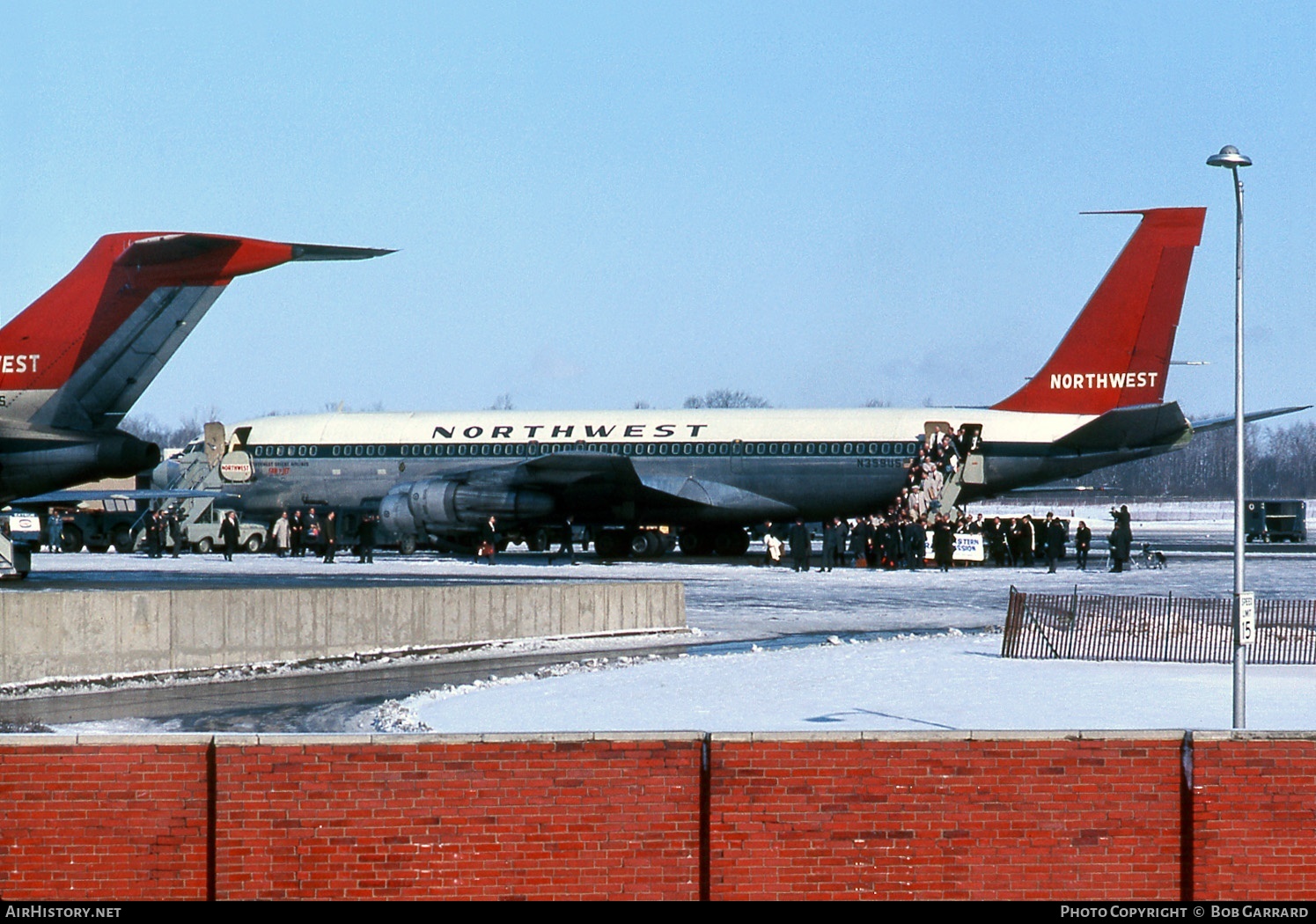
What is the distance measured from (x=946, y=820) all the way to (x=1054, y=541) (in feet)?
110

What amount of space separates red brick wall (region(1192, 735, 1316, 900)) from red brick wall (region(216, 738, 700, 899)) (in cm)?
269

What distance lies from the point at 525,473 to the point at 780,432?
7321mm

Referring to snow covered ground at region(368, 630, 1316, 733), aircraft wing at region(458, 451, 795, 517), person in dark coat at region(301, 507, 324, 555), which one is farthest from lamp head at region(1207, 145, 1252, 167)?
person in dark coat at region(301, 507, 324, 555)

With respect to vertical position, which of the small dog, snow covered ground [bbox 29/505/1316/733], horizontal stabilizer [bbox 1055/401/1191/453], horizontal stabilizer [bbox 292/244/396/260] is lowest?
snow covered ground [bbox 29/505/1316/733]

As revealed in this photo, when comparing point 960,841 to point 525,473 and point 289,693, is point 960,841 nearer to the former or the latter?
point 289,693

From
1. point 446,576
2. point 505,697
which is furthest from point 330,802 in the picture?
point 446,576

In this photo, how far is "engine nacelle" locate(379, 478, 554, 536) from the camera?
4581 cm

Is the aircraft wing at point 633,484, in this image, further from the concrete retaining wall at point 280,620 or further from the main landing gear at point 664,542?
the concrete retaining wall at point 280,620

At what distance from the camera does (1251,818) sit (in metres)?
8.66

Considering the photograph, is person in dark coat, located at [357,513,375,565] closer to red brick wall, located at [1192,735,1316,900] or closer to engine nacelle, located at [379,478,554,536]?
engine nacelle, located at [379,478,554,536]

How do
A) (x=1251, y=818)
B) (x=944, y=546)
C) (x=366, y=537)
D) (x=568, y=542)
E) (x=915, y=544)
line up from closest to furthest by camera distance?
(x=1251, y=818) → (x=915, y=544) → (x=944, y=546) → (x=366, y=537) → (x=568, y=542)

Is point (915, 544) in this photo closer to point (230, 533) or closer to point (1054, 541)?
point (1054, 541)

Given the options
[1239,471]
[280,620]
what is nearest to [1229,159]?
[1239,471]
